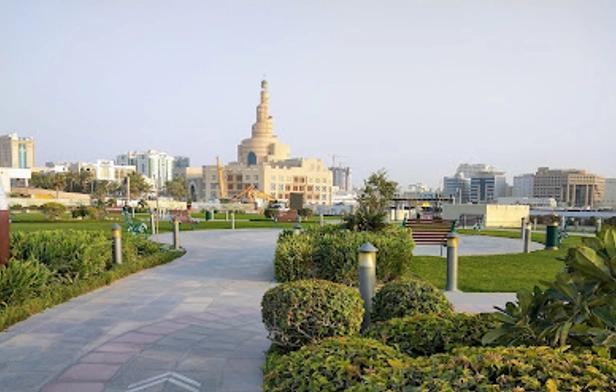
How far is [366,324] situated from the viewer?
5.25 meters

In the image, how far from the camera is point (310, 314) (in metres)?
4.22

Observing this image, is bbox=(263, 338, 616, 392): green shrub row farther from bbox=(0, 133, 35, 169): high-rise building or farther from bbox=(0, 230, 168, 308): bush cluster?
bbox=(0, 133, 35, 169): high-rise building

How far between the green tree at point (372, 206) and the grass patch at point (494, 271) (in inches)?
62.7

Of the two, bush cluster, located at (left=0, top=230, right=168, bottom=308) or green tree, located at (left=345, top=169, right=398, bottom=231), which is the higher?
green tree, located at (left=345, top=169, right=398, bottom=231)

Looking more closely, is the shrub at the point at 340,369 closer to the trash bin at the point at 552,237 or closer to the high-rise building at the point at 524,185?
the trash bin at the point at 552,237

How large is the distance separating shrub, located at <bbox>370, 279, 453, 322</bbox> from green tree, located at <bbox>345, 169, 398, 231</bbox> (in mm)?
6418

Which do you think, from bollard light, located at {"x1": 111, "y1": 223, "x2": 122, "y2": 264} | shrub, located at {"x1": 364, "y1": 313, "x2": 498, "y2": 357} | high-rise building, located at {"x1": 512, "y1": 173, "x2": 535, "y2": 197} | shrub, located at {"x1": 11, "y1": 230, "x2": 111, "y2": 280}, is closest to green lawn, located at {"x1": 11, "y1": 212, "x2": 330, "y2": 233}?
bollard light, located at {"x1": 111, "y1": 223, "x2": 122, "y2": 264}

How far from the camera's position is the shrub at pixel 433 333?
3430 mm

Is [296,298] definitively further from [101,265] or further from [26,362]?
[101,265]

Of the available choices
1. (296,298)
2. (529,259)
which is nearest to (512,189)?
(529,259)

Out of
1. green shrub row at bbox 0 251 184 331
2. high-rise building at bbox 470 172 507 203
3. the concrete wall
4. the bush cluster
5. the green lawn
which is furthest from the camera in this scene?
high-rise building at bbox 470 172 507 203

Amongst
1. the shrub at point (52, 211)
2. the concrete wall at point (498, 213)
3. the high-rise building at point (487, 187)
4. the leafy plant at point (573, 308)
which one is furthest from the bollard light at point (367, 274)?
the high-rise building at point (487, 187)

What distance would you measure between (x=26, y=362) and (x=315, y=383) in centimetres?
414

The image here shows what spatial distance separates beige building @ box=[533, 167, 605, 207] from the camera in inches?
5989
